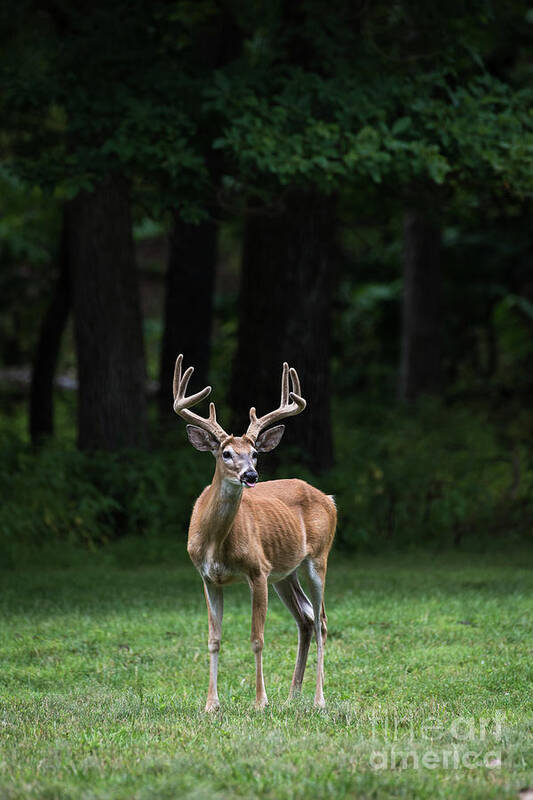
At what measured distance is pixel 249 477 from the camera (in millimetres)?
6715

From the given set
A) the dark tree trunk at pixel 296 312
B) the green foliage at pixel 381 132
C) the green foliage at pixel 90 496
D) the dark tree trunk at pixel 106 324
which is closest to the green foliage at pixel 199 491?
the green foliage at pixel 90 496

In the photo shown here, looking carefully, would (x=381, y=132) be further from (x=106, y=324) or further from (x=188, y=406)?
(x=188, y=406)

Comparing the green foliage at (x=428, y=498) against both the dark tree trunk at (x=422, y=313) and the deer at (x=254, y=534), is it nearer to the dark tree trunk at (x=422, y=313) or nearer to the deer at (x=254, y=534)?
the dark tree trunk at (x=422, y=313)

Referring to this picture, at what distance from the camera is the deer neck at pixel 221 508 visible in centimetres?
708

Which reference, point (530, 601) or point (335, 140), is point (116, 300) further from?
point (530, 601)

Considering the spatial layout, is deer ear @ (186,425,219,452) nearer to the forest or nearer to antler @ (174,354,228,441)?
antler @ (174,354,228,441)

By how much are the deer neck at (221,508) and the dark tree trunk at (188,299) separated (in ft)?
32.0

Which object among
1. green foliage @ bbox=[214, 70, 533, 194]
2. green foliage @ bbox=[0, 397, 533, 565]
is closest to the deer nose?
green foliage @ bbox=[214, 70, 533, 194]

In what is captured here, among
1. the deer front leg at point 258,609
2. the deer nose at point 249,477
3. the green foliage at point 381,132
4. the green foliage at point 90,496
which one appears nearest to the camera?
the deer nose at point 249,477

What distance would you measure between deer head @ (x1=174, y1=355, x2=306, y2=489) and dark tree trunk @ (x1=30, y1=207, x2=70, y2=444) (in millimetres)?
9223

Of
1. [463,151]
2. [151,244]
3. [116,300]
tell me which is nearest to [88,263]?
[116,300]

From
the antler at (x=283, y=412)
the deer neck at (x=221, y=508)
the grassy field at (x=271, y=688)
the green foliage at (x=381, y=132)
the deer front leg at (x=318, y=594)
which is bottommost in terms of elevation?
the grassy field at (x=271, y=688)

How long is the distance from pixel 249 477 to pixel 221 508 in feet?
1.57

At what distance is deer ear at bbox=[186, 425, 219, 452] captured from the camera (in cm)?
718
